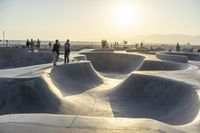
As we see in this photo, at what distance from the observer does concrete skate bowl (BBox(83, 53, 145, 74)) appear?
35.0m

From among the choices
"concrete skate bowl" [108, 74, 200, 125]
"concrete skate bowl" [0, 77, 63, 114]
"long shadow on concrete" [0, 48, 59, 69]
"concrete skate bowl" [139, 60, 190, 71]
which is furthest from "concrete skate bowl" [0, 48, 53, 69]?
"concrete skate bowl" [0, 77, 63, 114]

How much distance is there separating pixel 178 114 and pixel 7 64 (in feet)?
90.6

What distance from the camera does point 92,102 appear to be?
17.3 m

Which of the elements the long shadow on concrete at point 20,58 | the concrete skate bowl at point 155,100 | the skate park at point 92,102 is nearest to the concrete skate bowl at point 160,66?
the skate park at point 92,102

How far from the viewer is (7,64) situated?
118 ft

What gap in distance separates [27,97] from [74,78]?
707cm

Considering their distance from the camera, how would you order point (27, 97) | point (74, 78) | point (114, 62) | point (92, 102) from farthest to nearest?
point (114, 62), point (74, 78), point (92, 102), point (27, 97)

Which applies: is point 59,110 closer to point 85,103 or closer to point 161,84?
point 85,103

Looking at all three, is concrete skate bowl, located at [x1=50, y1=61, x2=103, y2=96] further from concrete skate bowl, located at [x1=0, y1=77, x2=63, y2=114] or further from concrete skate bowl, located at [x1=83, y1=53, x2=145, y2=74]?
concrete skate bowl, located at [x1=83, y1=53, x2=145, y2=74]

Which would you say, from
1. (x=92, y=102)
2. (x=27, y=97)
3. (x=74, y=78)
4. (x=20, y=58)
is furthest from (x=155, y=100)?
(x=20, y=58)

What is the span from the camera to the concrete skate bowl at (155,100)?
1228cm

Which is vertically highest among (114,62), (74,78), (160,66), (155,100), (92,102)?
→ (160,66)

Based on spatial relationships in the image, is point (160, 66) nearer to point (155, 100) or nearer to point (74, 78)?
point (74, 78)

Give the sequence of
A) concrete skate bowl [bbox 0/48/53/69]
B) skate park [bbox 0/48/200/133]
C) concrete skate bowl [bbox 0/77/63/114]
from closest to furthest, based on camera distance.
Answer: skate park [bbox 0/48/200/133]
concrete skate bowl [bbox 0/77/63/114]
concrete skate bowl [bbox 0/48/53/69]
